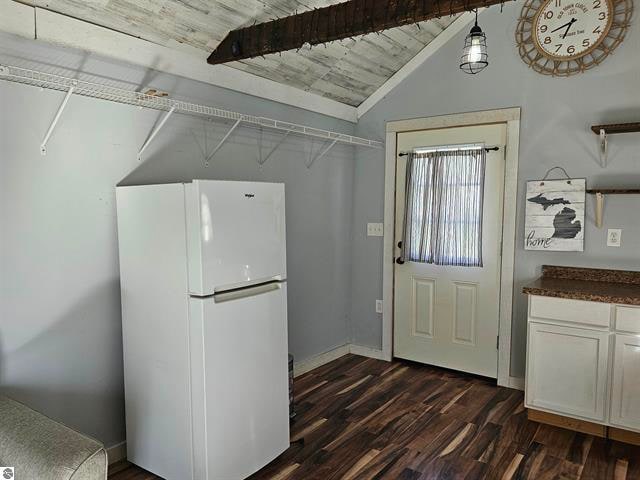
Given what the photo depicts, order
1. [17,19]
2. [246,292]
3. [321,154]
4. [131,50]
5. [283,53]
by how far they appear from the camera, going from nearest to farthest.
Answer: [17,19] < [246,292] < [131,50] < [283,53] < [321,154]

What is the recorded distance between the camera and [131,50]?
7.88 ft

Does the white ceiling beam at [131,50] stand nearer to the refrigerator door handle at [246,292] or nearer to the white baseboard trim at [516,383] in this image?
the refrigerator door handle at [246,292]

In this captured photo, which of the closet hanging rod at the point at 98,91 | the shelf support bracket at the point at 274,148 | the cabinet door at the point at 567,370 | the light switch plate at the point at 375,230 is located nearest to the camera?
the closet hanging rod at the point at 98,91

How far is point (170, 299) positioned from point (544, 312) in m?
2.15

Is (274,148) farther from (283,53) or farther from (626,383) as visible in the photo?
(626,383)

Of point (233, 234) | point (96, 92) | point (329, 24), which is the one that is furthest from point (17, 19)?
point (329, 24)

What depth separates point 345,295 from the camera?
417 centimetres

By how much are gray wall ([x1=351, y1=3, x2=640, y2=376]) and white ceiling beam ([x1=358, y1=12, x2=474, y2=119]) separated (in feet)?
0.13

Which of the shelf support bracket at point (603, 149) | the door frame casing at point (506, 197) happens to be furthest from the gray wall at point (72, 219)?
the shelf support bracket at point (603, 149)

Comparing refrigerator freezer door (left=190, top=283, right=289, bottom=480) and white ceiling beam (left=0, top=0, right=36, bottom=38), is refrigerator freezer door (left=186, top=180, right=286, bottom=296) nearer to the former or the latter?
refrigerator freezer door (left=190, top=283, right=289, bottom=480)

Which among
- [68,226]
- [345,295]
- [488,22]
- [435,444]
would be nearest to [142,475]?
[68,226]

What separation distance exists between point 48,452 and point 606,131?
332 cm

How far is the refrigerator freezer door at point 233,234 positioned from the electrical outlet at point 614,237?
216cm

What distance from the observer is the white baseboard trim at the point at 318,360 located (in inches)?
144
